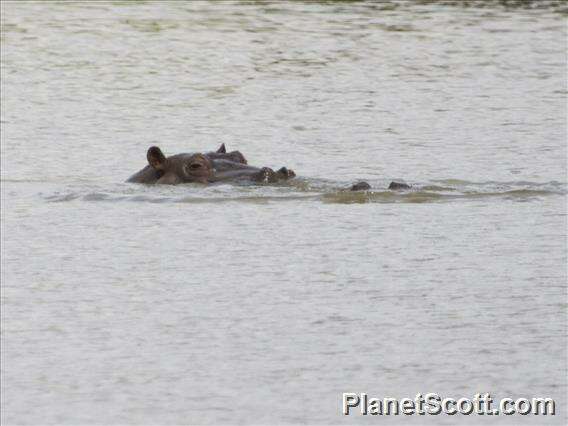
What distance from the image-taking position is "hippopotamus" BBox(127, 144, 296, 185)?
12820mm

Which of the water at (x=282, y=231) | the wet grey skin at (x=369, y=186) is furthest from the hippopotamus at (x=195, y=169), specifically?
the wet grey skin at (x=369, y=186)

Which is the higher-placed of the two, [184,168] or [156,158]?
[156,158]

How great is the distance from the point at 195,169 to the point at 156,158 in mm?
329

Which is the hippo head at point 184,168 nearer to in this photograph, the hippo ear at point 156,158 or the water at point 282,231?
the hippo ear at point 156,158

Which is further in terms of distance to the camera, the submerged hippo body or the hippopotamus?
the submerged hippo body

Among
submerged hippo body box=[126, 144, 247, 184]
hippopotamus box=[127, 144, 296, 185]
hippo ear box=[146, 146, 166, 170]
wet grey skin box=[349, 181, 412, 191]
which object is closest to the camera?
wet grey skin box=[349, 181, 412, 191]

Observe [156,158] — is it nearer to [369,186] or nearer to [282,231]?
[369,186]

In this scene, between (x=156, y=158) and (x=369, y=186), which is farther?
(x=156, y=158)

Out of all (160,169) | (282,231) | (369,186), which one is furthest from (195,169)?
(282,231)

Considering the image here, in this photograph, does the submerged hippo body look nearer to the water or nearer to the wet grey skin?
the water

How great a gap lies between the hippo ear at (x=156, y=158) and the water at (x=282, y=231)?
0.95 ft

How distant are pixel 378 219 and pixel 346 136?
13.9 feet

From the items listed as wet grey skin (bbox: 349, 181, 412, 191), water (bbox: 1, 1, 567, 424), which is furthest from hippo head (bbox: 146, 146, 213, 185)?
wet grey skin (bbox: 349, 181, 412, 191)

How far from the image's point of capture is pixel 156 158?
42.0 feet
